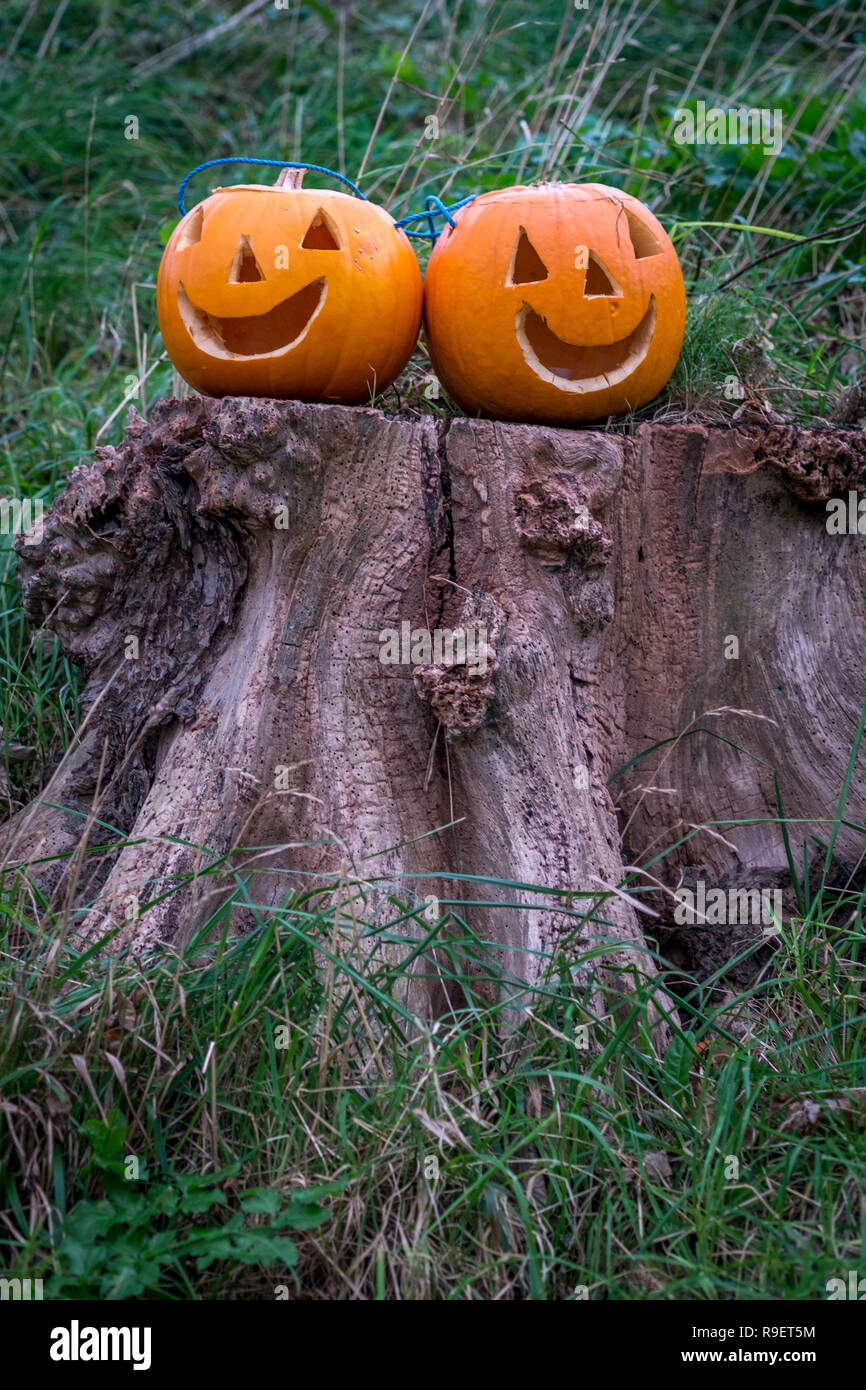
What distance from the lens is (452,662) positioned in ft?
6.72

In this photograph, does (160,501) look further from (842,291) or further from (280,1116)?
(842,291)

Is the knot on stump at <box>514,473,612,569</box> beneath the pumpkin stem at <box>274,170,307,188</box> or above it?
beneath

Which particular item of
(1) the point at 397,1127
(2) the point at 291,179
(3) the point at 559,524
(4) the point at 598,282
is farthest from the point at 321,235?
(1) the point at 397,1127

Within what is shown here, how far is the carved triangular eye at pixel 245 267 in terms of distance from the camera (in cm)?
226

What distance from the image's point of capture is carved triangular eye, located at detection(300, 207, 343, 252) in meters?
2.30

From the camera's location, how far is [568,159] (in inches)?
149

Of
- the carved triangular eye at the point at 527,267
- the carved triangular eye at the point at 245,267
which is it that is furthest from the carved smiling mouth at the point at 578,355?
the carved triangular eye at the point at 245,267

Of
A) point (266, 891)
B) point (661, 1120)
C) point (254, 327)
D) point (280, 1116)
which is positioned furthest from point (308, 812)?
point (254, 327)

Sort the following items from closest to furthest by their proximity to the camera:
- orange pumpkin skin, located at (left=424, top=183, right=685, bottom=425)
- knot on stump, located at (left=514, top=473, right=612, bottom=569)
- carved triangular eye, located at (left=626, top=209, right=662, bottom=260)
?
knot on stump, located at (left=514, top=473, right=612, bottom=569) → orange pumpkin skin, located at (left=424, top=183, right=685, bottom=425) → carved triangular eye, located at (left=626, top=209, right=662, bottom=260)

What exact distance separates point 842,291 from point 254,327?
253 cm

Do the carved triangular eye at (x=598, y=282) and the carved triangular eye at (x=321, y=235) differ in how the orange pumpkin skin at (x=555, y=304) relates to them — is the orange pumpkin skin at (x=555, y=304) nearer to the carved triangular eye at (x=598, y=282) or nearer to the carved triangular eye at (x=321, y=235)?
the carved triangular eye at (x=598, y=282)

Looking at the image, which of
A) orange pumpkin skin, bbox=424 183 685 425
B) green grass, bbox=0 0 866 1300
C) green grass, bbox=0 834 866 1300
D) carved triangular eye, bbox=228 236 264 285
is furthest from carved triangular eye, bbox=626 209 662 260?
green grass, bbox=0 834 866 1300

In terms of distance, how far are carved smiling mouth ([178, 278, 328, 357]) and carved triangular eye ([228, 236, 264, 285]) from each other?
85 mm

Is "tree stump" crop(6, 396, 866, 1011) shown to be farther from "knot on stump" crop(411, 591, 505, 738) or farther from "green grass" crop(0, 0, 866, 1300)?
"green grass" crop(0, 0, 866, 1300)
